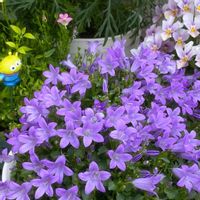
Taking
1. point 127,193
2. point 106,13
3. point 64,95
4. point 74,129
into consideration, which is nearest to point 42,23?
point 106,13

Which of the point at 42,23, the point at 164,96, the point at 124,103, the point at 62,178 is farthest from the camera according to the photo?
the point at 42,23

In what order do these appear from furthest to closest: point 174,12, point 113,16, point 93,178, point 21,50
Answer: point 113,16, point 174,12, point 21,50, point 93,178

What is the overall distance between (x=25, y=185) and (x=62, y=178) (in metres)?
0.10

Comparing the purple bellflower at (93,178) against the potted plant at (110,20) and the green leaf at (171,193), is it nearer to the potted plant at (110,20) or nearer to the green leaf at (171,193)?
the green leaf at (171,193)

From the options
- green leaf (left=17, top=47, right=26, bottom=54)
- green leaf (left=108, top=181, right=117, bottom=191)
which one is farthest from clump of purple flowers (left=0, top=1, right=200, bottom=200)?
green leaf (left=17, top=47, right=26, bottom=54)

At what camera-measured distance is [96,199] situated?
1.14 meters

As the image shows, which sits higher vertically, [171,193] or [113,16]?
[113,16]

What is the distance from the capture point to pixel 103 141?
3.65 ft

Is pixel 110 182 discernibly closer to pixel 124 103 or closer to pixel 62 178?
pixel 62 178

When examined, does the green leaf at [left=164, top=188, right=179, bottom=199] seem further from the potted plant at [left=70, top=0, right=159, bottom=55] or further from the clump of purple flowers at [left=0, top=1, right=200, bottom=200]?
the potted plant at [left=70, top=0, right=159, bottom=55]

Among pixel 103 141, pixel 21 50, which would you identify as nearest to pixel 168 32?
pixel 21 50

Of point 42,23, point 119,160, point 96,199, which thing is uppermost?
point 42,23

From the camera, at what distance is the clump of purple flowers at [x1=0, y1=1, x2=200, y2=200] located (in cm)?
107

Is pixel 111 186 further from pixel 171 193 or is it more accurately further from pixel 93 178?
pixel 171 193
